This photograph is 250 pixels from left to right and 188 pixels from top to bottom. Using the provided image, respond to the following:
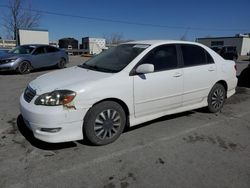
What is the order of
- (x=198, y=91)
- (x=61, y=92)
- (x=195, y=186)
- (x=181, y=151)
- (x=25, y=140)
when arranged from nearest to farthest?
(x=195, y=186)
(x=61, y=92)
(x=181, y=151)
(x=25, y=140)
(x=198, y=91)

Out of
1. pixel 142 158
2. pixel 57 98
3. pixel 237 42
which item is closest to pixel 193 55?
pixel 142 158

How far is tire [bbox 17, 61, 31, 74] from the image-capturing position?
1131cm

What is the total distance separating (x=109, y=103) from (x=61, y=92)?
2.36ft

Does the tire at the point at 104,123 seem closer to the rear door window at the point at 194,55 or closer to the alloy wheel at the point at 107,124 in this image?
the alloy wheel at the point at 107,124

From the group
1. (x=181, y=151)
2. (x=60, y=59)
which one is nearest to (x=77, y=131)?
(x=181, y=151)

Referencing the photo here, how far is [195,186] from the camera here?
2.77m

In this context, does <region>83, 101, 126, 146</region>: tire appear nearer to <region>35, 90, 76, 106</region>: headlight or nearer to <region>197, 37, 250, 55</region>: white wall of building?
<region>35, 90, 76, 106</region>: headlight

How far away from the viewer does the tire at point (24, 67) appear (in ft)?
37.1

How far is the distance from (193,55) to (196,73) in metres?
0.39

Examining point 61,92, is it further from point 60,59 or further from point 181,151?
point 60,59

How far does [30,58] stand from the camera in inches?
462

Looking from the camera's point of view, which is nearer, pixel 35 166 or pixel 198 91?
pixel 35 166

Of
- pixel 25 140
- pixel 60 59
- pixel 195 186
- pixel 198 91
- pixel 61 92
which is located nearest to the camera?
pixel 195 186

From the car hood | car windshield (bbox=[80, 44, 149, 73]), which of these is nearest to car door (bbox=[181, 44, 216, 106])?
car windshield (bbox=[80, 44, 149, 73])
